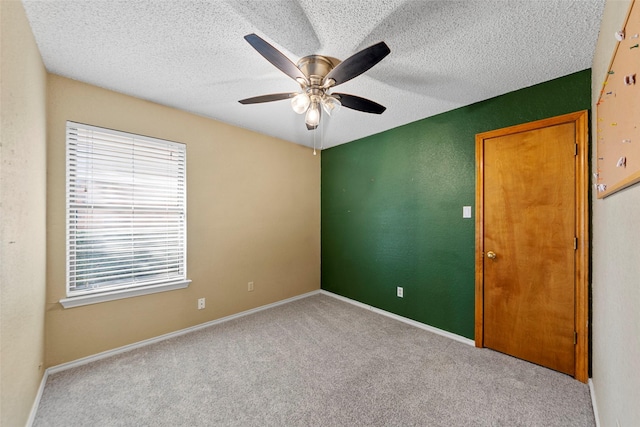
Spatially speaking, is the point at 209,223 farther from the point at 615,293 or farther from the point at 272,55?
the point at 615,293

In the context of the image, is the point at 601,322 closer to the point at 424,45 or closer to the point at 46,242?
the point at 424,45

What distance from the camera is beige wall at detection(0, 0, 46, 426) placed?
1227 millimetres

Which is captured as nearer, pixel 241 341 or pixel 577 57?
pixel 577 57

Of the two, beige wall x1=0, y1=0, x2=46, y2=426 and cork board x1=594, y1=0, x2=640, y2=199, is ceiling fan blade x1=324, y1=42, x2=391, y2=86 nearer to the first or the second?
cork board x1=594, y1=0, x2=640, y2=199

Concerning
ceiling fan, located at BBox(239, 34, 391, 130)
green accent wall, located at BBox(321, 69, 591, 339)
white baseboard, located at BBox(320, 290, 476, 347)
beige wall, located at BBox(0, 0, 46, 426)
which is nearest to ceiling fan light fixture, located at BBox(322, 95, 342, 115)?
ceiling fan, located at BBox(239, 34, 391, 130)

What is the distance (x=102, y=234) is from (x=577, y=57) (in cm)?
411

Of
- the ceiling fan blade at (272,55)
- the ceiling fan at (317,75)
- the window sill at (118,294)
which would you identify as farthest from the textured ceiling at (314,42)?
the window sill at (118,294)

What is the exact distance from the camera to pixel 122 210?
244 cm

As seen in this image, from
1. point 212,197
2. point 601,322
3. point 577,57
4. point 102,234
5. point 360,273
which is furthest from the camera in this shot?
point 360,273

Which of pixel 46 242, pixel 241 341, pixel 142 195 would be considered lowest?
pixel 241 341

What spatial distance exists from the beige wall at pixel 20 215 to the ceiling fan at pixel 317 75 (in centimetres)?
118

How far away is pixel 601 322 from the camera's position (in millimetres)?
1611

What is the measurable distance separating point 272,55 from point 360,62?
1.61 feet

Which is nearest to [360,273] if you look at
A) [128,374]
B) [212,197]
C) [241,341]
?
[241,341]
